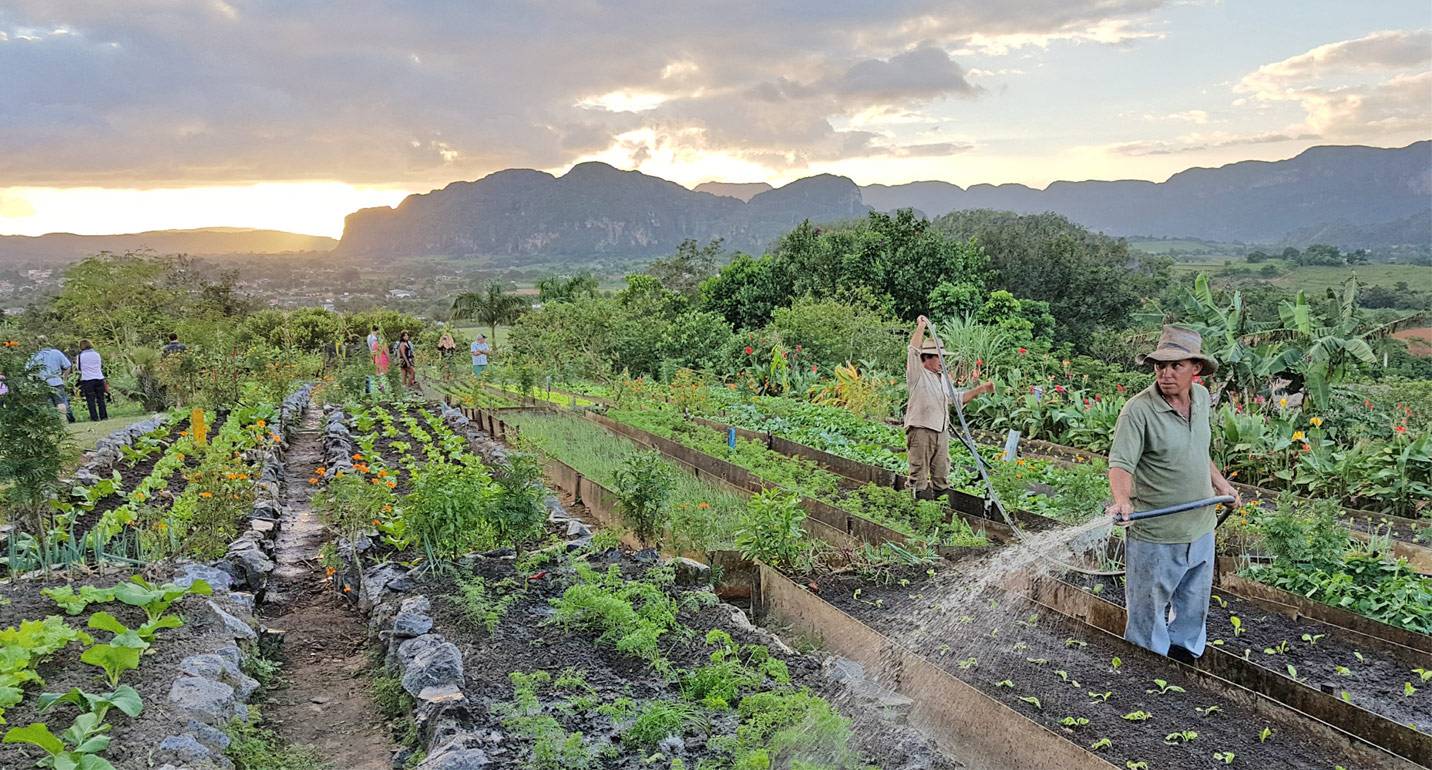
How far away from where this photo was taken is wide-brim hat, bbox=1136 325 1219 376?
15.5ft

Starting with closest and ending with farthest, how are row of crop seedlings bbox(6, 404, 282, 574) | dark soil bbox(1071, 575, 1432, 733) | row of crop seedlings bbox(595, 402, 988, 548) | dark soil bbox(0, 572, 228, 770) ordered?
dark soil bbox(0, 572, 228, 770) → dark soil bbox(1071, 575, 1432, 733) → row of crop seedlings bbox(6, 404, 282, 574) → row of crop seedlings bbox(595, 402, 988, 548)

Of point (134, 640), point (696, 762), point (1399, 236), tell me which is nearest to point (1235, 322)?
point (696, 762)

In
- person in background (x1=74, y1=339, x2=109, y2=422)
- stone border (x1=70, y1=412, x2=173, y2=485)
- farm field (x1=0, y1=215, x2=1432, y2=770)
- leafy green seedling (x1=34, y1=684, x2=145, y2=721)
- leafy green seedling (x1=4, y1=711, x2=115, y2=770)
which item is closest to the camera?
leafy green seedling (x1=4, y1=711, x2=115, y2=770)

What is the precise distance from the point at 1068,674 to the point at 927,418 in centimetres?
322

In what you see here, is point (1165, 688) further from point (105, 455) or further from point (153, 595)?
point (105, 455)

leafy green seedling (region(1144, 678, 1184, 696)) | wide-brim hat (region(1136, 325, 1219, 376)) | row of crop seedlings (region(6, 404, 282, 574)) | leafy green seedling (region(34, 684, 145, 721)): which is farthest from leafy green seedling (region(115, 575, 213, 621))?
wide-brim hat (region(1136, 325, 1219, 376))

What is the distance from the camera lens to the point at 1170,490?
4.78m

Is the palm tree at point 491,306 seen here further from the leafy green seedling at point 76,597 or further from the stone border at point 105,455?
the leafy green seedling at point 76,597

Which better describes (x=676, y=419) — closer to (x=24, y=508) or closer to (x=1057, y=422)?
(x=1057, y=422)

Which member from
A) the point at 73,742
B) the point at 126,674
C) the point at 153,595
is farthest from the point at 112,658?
the point at 153,595

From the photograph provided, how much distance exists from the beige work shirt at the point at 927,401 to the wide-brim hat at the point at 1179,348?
2882 millimetres

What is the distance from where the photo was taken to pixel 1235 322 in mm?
11820

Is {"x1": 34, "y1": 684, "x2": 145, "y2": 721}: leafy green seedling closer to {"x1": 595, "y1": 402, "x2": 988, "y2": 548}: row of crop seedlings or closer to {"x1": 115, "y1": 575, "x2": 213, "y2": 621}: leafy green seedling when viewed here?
{"x1": 115, "y1": 575, "x2": 213, "y2": 621}: leafy green seedling

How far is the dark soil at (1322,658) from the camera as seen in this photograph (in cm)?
453
